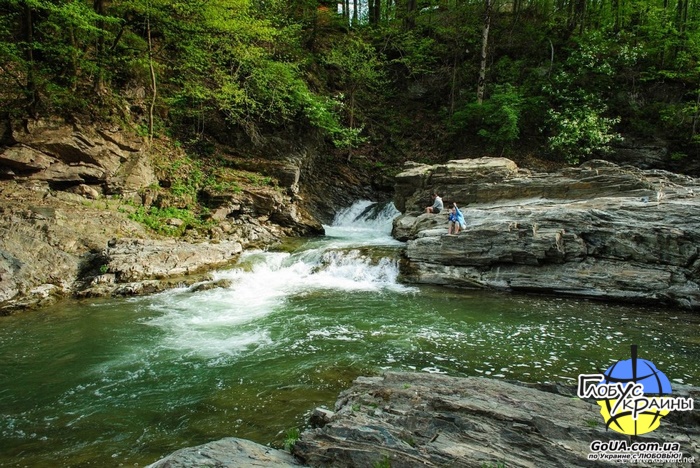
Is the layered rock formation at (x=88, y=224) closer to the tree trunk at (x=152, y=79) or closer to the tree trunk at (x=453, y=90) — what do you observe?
the tree trunk at (x=152, y=79)

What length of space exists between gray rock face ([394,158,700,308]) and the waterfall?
70.2 inches

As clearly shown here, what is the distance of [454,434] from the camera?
3691 millimetres

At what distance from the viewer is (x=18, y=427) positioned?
5047 mm

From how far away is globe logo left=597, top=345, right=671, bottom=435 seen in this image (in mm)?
3449

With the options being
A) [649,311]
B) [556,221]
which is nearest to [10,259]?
[556,221]

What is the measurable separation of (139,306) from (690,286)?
15.6 meters

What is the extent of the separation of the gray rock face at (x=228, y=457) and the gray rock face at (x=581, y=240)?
32.6 ft

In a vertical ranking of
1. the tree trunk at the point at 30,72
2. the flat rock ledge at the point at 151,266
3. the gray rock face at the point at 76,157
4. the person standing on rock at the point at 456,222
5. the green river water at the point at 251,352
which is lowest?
the green river water at the point at 251,352

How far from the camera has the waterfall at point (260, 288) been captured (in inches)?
330

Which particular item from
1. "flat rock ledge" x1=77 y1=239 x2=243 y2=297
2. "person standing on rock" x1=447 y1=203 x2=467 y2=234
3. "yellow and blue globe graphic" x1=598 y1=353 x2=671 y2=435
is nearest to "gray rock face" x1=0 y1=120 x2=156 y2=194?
"flat rock ledge" x1=77 y1=239 x2=243 y2=297

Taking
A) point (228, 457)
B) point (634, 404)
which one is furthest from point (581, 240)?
point (228, 457)

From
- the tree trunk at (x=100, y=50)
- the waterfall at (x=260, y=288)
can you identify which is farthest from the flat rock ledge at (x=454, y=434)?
the tree trunk at (x=100, y=50)

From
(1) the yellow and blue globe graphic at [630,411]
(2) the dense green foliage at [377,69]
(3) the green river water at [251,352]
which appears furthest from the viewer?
(2) the dense green foliage at [377,69]

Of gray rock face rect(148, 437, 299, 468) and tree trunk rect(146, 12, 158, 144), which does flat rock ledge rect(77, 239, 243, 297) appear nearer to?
tree trunk rect(146, 12, 158, 144)
